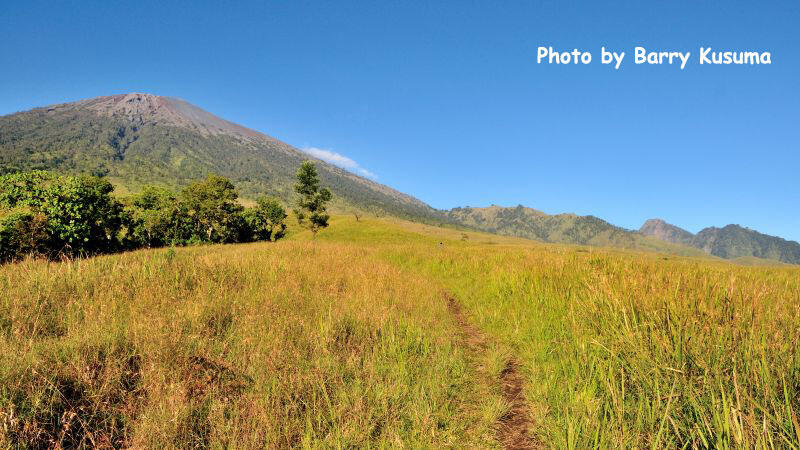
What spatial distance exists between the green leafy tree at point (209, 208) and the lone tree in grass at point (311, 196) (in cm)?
1148

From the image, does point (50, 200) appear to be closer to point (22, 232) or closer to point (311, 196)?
point (22, 232)

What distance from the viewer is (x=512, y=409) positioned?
159 inches

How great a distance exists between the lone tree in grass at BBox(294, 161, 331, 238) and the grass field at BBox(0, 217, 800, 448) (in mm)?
55960

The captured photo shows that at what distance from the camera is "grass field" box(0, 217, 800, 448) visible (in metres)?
2.84

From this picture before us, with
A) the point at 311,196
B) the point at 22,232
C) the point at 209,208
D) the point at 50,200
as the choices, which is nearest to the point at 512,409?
the point at 50,200

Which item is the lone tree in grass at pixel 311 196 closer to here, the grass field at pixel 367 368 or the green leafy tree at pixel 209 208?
the green leafy tree at pixel 209 208

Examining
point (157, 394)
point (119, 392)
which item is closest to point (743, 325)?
point (157, 394)

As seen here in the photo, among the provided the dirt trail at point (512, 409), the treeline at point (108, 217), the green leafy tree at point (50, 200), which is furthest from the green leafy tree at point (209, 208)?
the dirt trail at point (512, 409)

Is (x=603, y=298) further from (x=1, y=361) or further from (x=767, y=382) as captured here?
(x=1, y=361)

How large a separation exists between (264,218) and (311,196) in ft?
64.3

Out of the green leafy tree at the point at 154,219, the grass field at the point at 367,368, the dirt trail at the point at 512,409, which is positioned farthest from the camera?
the green leafy tree at the point at 154,219

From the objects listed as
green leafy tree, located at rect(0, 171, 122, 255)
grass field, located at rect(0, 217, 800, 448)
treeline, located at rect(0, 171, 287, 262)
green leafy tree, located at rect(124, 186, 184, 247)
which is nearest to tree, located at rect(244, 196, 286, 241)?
treeline, located at rect(0, 171, 287, 262)

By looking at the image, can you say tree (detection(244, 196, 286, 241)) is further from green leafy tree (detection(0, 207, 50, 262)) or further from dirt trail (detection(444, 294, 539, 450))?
dirt trail (detection(444, 294, 539, 450))

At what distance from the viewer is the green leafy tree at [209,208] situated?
182 feet
